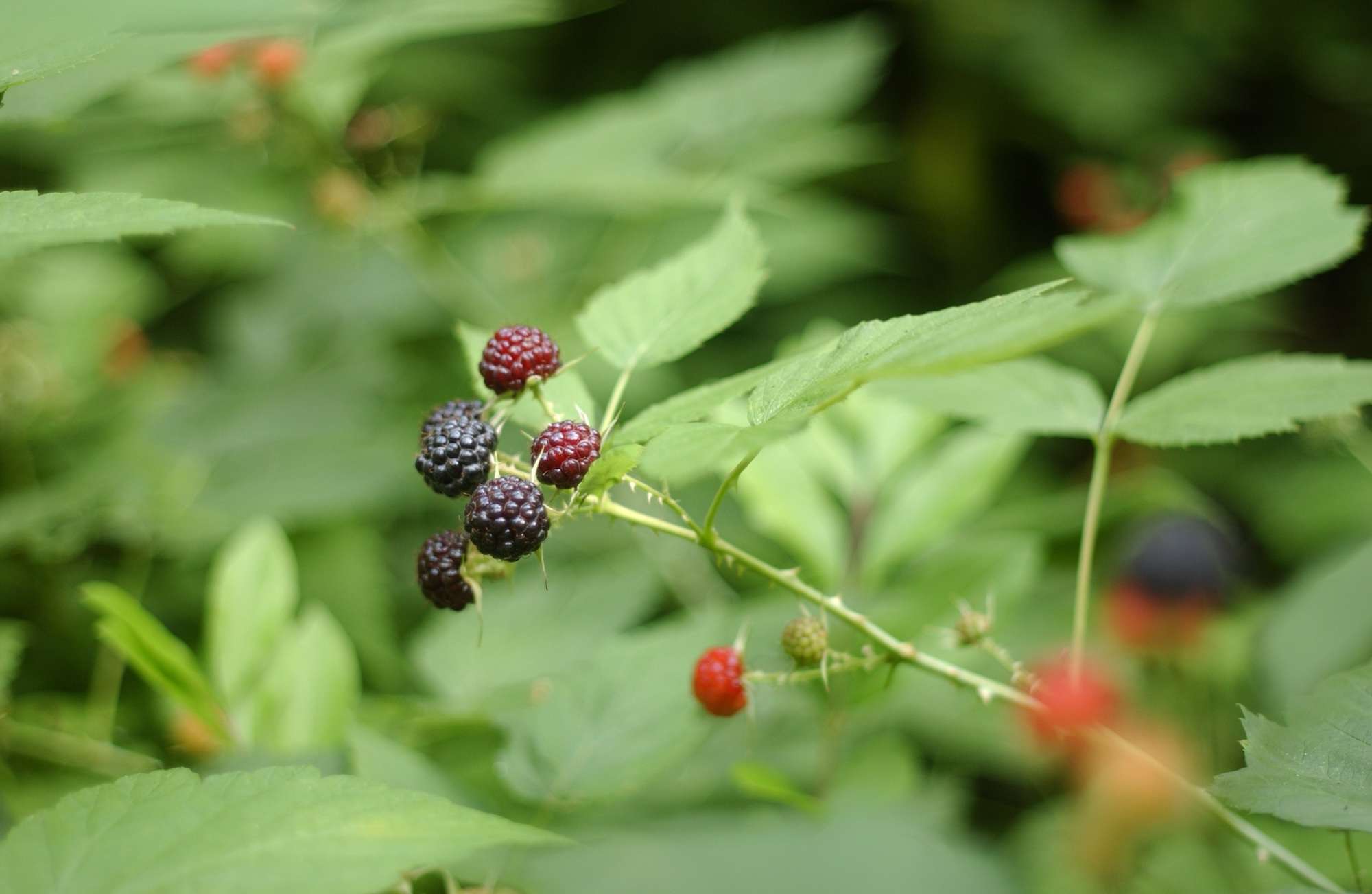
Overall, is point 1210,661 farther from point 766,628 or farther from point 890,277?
point 890,277

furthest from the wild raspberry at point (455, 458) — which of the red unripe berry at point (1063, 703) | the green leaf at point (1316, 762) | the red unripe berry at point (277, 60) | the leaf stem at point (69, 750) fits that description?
the red unripe berry at point (277, 60)

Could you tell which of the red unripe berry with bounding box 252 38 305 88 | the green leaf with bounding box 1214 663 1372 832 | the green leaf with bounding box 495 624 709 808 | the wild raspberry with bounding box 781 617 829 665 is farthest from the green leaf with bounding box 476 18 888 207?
the green leaf with bounding box 1214 663 1372 832

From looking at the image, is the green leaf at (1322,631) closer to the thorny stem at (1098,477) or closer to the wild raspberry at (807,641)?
the thorny stem at (1098,477)

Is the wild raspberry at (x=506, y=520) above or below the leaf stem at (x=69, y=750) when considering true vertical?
above

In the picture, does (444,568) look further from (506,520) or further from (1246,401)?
(1246,401)

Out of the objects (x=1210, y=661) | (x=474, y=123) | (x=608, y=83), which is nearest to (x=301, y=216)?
(x=474, y=123)

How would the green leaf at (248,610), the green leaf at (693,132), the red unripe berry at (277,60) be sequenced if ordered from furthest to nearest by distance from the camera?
the green leaf at (693,132), the red unripe berry at (277,60), the green leaf at (248,610)
